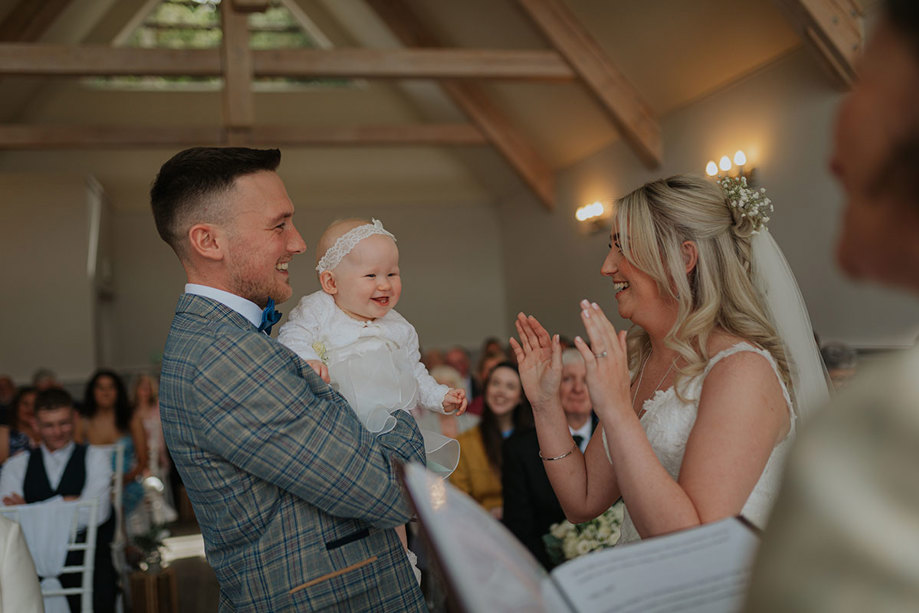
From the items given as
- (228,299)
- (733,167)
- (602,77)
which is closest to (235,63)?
(602,77)

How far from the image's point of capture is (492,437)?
4320 millimetres

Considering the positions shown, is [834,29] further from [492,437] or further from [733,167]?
[492,437]

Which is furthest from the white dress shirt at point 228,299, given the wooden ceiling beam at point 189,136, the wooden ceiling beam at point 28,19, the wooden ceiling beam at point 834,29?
the wooden ceiling beam at point 28,19

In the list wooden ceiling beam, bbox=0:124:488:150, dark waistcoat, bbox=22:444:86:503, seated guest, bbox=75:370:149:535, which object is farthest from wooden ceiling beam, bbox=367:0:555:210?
dark waistcoat, bbox=22:444:86:503

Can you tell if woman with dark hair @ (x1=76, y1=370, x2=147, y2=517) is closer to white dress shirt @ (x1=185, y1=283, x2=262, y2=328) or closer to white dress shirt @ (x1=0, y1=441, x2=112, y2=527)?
white dress shirt @ (x1=0, y1=441, x2=112, y2=527)

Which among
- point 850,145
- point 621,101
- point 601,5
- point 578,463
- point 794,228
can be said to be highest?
point 601,5

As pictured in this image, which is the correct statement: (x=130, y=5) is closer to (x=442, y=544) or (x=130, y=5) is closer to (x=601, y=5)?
(x=601, y=5)

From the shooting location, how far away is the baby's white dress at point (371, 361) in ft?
6.05

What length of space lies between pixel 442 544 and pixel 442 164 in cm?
1107

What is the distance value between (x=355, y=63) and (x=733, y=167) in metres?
3.19

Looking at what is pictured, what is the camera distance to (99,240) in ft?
32.7

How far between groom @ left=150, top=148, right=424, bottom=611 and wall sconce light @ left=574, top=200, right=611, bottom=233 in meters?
6.31

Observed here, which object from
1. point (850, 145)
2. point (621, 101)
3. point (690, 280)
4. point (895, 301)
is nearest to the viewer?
point (850, 145)

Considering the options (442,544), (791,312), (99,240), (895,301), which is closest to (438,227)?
(99,240)
